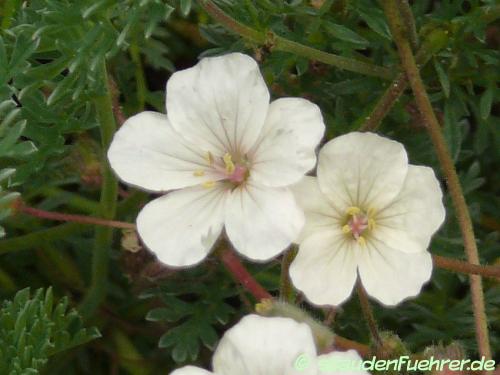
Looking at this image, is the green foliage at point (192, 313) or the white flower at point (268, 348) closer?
the white flower at point (268, 348)

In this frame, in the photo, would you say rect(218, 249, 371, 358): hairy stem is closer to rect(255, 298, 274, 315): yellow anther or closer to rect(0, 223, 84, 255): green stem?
rect(255, 298, 274, 315): yellow anther

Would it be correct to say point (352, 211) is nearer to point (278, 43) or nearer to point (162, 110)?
point (278, 43)

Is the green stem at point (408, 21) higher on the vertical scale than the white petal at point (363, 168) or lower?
higher

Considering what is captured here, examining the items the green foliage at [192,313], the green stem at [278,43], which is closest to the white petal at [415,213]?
the green stem at [278,43]

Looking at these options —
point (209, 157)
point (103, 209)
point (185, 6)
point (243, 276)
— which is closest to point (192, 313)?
point (103, 209)

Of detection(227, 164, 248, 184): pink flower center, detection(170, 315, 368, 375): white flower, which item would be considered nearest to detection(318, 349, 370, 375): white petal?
detection(170, 315, 368, 375): white flower

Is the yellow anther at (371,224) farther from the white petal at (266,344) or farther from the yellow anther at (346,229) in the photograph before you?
the white petal at (266,344)

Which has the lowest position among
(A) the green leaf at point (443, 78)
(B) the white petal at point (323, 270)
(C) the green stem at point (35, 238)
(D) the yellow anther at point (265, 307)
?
(C) the green stem at point (35, 238)

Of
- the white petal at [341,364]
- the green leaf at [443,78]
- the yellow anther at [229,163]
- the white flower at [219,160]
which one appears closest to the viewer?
the white petal at [341,364]
